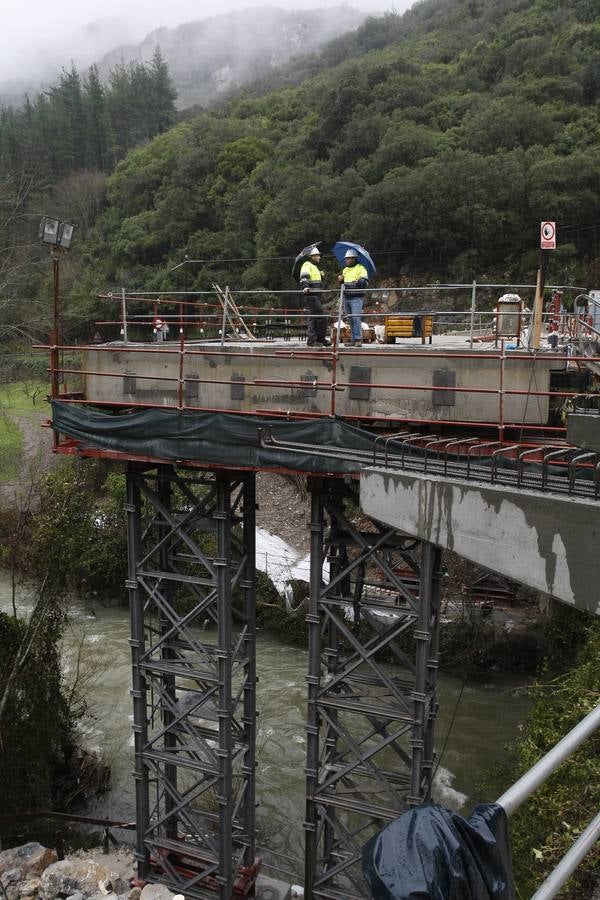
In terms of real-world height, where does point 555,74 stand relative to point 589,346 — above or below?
above

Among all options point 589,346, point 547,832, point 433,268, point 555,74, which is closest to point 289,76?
point 555,74

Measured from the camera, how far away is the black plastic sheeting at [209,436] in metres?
9.98

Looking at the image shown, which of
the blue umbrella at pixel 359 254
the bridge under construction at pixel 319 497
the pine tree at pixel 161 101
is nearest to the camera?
the bridge under construction at pixel 319 497

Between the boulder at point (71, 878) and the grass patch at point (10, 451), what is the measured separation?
20.5m

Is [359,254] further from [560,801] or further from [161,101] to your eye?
[161,101]

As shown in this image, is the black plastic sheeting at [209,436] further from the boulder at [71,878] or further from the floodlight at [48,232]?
the boulder at [71,878]

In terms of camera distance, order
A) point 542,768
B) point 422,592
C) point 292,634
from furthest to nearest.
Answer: point 292,634
point 422,592
point 542,768

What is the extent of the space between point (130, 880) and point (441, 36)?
207 feet

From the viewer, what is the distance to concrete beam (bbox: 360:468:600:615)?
6.53 m

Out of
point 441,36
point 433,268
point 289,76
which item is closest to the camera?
point 433,268

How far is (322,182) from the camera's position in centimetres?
4088

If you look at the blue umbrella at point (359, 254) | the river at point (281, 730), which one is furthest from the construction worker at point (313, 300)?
the river at point (281, 730)

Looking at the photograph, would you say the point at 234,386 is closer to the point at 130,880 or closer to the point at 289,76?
the point at 130,880

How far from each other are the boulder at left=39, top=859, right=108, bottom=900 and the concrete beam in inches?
279
